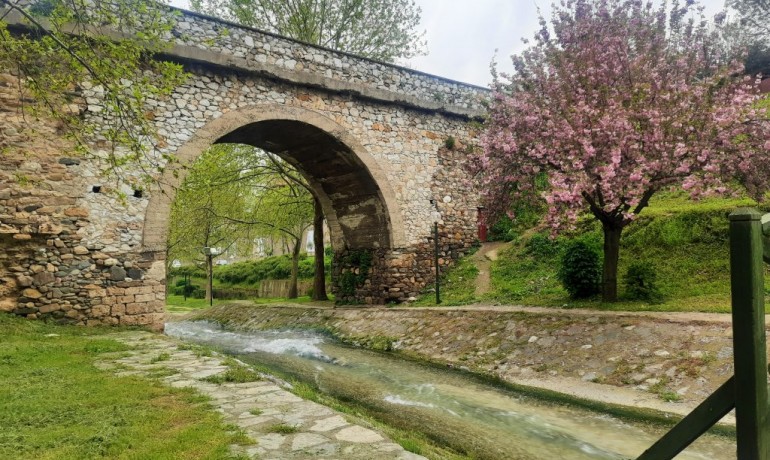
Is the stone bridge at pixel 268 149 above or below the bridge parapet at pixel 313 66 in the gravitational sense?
below

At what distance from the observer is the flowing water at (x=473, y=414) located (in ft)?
14.4

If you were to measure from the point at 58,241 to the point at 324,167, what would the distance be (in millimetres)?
6597

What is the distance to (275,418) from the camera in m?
3.73

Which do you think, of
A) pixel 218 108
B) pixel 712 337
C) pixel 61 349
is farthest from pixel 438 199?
pixel 61 349

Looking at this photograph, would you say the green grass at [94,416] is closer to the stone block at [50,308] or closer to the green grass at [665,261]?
the stone block at [50,308]

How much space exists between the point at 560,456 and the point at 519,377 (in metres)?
2.74

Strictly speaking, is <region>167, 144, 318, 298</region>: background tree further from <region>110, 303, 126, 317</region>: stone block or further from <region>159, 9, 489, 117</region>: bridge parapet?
<region>110, 303, 126, 317</region>: stone block

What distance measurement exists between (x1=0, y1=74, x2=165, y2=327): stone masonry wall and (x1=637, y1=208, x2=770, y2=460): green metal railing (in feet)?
28.9

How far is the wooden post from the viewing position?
75.5 inches

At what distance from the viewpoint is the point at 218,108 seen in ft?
35.4

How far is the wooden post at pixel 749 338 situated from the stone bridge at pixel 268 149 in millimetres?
5329

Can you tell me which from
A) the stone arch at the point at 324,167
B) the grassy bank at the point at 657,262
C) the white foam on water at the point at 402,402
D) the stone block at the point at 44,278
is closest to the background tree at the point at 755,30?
the grassy bank at the point at 657,262

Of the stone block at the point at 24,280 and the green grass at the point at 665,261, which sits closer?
the green grass at the point at 665,261

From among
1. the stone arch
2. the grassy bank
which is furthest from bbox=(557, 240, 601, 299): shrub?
the stone arch
